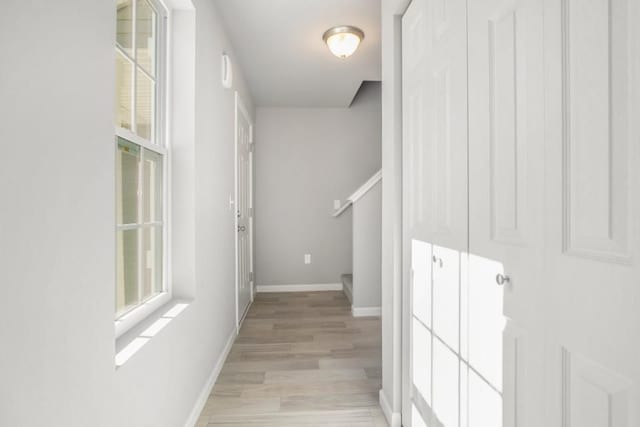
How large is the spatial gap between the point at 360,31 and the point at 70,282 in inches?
103

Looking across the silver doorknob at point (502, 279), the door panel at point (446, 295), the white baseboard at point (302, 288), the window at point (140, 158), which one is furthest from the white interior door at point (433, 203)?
the white baseboard at point (302, 288)

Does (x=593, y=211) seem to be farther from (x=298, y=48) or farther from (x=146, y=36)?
(x=298, y=48)

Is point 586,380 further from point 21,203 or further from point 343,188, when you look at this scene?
point 343,188

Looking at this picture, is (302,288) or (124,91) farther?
(302,288)

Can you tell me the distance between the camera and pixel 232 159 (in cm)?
313

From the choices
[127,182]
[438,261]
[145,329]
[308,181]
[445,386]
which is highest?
[308,181]

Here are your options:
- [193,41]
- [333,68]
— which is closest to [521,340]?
[193,41]

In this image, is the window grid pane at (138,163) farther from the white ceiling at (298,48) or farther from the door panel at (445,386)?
the door panel at (445,386)

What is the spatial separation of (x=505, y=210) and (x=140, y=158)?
4.46 ft

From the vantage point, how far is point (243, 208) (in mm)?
3846

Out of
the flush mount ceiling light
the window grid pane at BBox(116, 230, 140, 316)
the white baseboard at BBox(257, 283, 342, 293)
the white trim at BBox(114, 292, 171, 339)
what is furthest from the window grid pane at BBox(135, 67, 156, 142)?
the white baseboard at BBox(257, 283, 342, 293)

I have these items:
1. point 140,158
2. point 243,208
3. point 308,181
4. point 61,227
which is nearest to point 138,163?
point 140,158

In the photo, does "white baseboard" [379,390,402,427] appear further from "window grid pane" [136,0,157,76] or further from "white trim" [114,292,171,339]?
"window grid pane" [136,0,157,76]

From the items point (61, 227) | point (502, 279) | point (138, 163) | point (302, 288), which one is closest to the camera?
point (61, 227)
